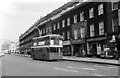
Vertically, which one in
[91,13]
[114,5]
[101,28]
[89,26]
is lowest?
[101,28]

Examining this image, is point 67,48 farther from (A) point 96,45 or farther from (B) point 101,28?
(B) point 101,28

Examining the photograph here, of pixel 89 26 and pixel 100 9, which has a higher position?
pixel 100 9

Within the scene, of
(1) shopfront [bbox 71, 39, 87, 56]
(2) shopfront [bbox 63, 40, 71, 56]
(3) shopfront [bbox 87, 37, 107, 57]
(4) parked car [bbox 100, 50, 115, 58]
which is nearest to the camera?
(4) parked car [bbox 100, 50, 115, 58]

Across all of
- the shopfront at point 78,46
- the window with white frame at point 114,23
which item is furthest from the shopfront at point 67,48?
the window with white frame at point 114,23

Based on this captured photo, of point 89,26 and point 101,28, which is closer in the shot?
point 101,28

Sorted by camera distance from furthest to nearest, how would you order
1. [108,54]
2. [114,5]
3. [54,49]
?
[114,5] < [54,49] < [108,54]

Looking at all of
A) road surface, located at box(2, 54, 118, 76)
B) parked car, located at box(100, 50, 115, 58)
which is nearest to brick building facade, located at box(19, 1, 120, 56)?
parked car, located at box(100, 50, 115, 58)

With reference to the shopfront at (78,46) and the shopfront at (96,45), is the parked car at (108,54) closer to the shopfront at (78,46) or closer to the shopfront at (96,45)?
the shopfront at (96,45)

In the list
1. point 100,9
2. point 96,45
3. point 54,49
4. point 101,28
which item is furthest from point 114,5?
point 54,49

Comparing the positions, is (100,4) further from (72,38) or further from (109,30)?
(72,38)

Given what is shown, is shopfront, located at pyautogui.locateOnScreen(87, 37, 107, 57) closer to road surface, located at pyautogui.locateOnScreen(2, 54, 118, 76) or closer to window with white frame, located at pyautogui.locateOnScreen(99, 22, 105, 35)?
window with white frame, located at pyautogui.locateOnScreen(99, 22, 105, 35)

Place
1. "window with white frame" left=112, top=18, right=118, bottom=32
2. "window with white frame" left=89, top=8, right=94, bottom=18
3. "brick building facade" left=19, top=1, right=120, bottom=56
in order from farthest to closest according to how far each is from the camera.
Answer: "window with white frame" left=89, top=8, right=94, bottom=18 → "brick building facade" left=19, top=1, right=120, bottom=56 → "window with white frame" left=112, top=18, right=118, bottom=32

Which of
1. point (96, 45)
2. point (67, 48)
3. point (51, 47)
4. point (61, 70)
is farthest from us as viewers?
point (67, 48)

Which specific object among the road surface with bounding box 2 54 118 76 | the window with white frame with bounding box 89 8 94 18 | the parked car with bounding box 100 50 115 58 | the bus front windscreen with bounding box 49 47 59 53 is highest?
the window with white frame with bounding box 89 8 94 18
